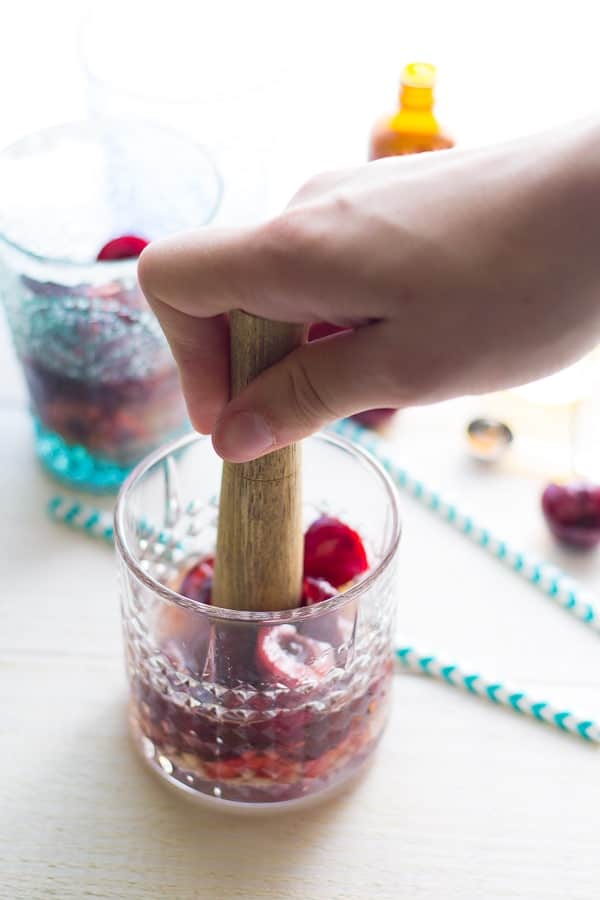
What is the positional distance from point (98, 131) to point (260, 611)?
0.45 metres

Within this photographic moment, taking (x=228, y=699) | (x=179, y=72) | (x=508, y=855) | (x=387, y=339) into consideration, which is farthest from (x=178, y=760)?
(x=179, y=72)

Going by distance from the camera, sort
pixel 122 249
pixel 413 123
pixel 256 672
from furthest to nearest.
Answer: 1. pixel 413 123
2. pixel 122 249
3. pixel 256 672

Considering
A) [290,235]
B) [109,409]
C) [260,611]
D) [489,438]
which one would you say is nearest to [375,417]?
[489,438]

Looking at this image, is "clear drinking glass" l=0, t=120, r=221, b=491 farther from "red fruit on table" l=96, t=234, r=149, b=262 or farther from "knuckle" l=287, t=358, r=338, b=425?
"knuckle" l=287, t=358, r=338, b=425

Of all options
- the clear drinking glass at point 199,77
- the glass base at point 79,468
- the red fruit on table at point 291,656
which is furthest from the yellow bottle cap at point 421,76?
the red fruit on table at point 291,656

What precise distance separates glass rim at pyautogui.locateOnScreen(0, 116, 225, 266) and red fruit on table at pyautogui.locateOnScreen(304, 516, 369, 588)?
9.3 inches

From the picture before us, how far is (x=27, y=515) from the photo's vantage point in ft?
2.95

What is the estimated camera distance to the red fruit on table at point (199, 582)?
737mm

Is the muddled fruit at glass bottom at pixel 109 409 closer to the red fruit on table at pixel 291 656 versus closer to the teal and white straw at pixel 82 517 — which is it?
the teal and white straw at pixel 82 517

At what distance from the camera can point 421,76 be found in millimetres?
932

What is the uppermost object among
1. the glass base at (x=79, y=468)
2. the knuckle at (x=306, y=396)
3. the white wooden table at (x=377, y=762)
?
the knuckle at (x=306, y=396)

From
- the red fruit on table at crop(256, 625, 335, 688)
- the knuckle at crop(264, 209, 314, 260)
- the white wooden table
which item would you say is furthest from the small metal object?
the knuckle at crop(264, 209, 314, 260)

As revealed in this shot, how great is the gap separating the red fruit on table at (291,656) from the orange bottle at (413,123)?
47 cm

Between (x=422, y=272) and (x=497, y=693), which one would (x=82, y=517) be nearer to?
(x=497, y=693)
